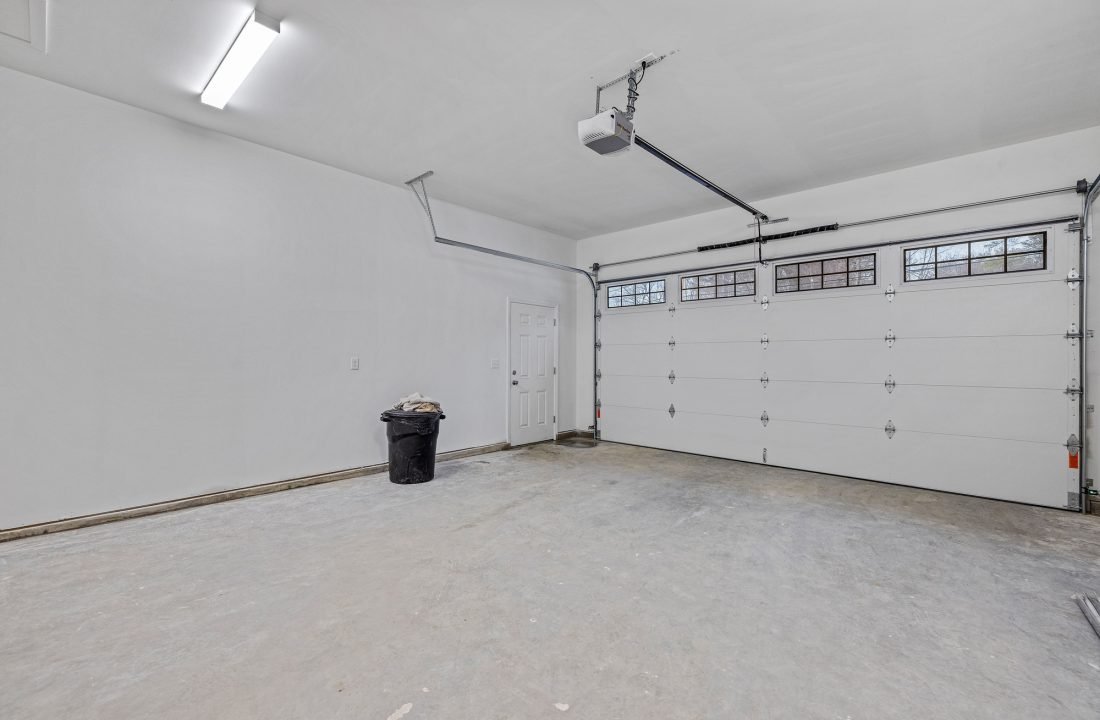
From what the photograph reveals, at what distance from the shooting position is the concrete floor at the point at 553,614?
5.86 ft

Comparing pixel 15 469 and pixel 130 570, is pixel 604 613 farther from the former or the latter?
pixel 15 469

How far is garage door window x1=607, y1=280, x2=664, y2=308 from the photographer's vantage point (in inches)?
271

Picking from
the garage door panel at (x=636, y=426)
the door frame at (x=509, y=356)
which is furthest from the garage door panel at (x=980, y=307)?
the door frame at (x=509, y=356)

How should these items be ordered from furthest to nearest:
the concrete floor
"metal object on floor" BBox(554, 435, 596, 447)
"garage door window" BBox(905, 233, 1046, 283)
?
"metal object on floor" BBox(554, 435, 596, 447) → "garage door window" BBox(905, 233, 1046, 283) → the concrete floor

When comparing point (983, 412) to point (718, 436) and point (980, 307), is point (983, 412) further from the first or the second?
point (718, 436)

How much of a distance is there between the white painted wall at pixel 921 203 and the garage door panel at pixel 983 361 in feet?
0.91

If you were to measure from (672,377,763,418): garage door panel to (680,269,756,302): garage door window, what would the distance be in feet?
3.80

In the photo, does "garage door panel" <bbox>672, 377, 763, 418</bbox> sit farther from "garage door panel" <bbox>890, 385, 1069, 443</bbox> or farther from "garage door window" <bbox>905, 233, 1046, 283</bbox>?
"garage door window" <bbox>905, 233, 1046, 283</bbox>

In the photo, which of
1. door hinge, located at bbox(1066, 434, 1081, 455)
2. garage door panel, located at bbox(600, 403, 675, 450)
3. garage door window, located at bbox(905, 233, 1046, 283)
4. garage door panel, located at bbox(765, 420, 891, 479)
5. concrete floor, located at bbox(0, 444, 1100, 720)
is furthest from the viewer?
garage door panel, located at bbox(600, 403, 675, 450)

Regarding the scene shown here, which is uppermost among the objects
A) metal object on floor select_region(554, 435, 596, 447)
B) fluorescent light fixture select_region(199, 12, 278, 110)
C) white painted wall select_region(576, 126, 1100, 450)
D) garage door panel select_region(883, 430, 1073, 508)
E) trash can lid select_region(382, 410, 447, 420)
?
fluorescent light fixture select_region(199, 12, 278, 110)

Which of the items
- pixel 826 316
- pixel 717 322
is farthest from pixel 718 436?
pixel 826 316

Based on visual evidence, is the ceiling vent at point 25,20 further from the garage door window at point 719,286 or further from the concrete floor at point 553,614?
the garage door window at point 719,286

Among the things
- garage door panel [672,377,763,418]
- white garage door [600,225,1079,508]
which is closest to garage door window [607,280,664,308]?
white garage door [600,225,1079,508]

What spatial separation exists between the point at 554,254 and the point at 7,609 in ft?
21.6
